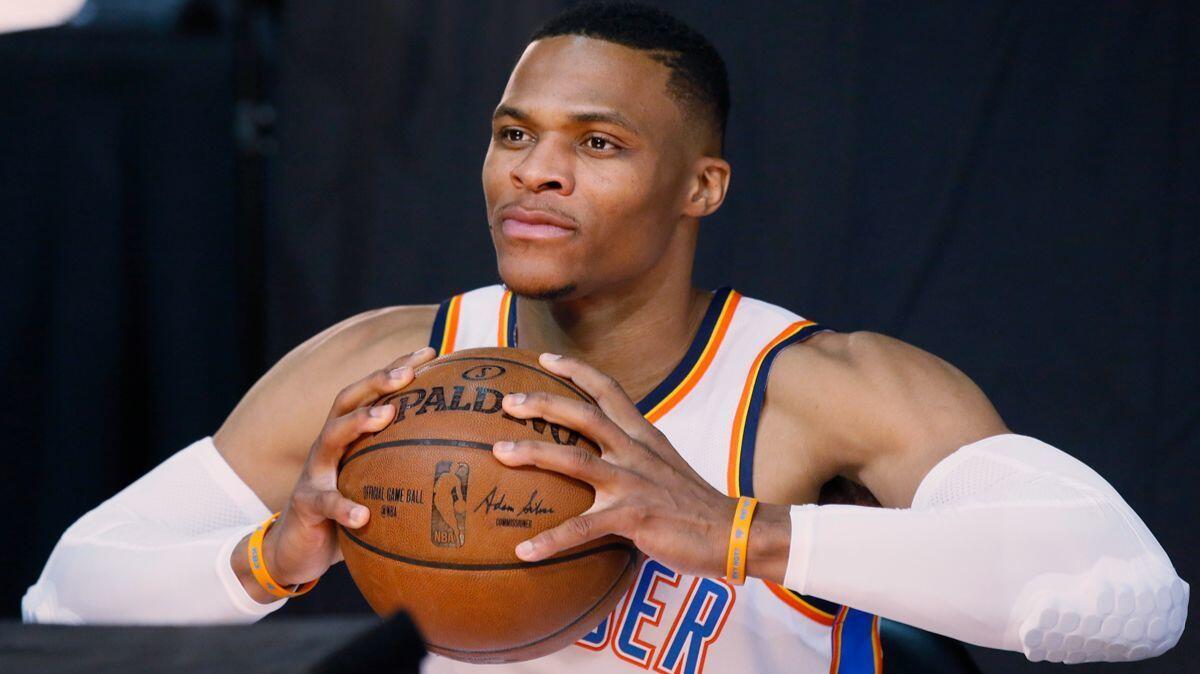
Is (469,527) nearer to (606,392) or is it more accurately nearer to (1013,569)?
(606,392)

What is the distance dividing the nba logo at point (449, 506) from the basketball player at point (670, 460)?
8 centimetres

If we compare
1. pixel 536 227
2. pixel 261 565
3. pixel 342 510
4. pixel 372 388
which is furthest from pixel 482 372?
pixel 261 565

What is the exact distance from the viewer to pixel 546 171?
2014 mm

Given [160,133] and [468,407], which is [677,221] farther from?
[160,133]

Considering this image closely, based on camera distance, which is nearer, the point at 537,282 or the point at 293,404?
the point at 537,282

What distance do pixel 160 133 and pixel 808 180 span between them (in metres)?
1.59

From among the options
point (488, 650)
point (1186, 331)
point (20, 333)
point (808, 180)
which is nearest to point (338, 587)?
point (20, 333)

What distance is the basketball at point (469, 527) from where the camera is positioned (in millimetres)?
1598

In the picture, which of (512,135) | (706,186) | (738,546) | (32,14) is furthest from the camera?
(32,14)

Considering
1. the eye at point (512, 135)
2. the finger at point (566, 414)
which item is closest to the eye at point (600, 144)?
the eye at point (512, 135)

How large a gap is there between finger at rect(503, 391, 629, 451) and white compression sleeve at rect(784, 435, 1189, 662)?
11.5 inches

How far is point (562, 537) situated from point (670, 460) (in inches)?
8.0

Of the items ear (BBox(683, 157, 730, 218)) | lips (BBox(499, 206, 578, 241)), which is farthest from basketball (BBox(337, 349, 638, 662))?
ear (BBox(683, 157, 730, 218))

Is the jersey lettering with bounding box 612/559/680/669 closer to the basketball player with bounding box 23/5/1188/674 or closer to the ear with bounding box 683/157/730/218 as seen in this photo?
the basketball player with bounding box 23/5/1188/674
